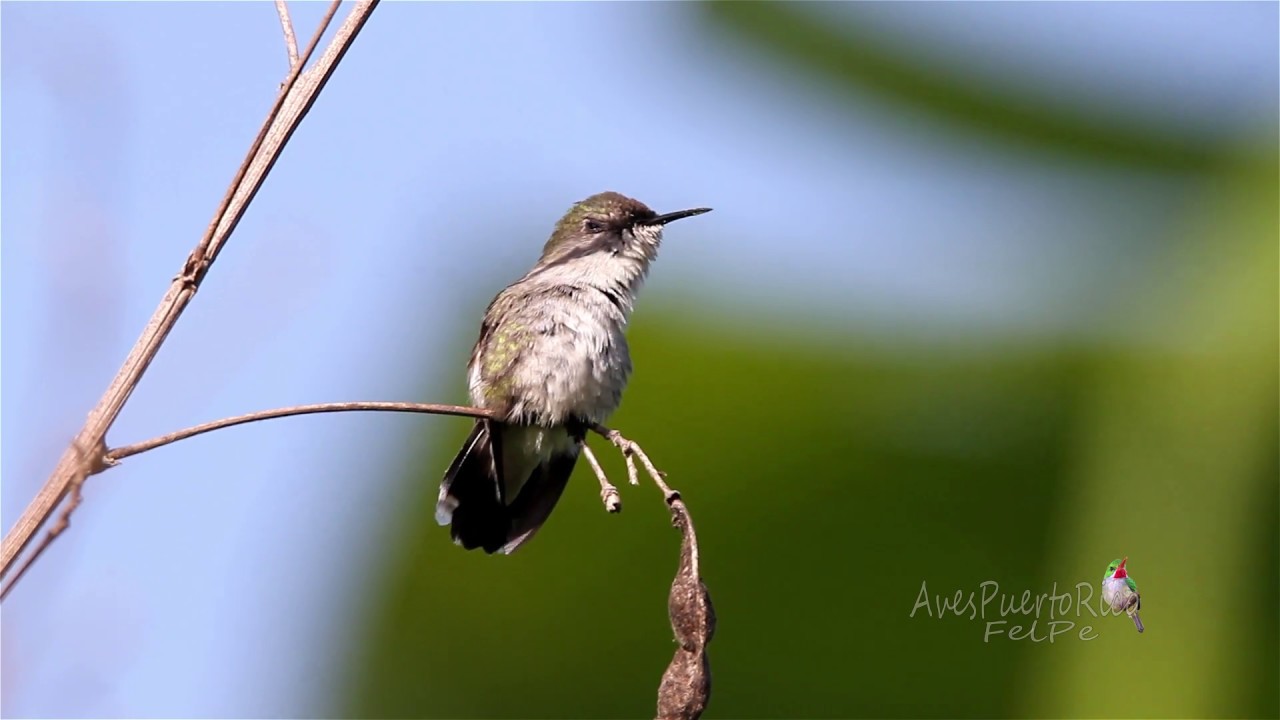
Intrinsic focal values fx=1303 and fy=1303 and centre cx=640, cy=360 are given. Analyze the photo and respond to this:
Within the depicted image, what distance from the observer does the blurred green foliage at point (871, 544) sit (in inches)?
240

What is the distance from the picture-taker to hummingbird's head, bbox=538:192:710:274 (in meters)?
4.10

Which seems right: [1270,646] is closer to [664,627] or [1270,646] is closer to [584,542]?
[664,627]

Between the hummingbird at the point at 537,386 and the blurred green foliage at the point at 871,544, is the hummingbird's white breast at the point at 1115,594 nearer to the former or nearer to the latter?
the blurred green foliage at the point at 871,544

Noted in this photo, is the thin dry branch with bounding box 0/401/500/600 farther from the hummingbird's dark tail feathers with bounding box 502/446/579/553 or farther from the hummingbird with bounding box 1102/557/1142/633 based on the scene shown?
the hummingbird with bounding box 1102/557/1142/633

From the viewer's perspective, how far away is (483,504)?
3.75m

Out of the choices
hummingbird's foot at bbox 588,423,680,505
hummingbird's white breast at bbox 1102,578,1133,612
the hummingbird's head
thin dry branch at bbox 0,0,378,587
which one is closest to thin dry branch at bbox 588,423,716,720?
hummingbird's foot at bbox 588,423,680,505

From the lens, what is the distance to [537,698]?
19.9 ft

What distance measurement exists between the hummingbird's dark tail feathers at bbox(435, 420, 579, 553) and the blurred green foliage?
5.92ft

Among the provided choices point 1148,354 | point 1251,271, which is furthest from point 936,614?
point 1251,271

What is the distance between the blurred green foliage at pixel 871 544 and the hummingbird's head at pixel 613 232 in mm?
1604

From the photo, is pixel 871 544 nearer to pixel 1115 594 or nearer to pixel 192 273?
pixel 1115 594

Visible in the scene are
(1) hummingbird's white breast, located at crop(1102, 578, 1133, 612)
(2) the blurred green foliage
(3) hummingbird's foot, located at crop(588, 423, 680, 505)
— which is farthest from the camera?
(2) the blurred green foliage

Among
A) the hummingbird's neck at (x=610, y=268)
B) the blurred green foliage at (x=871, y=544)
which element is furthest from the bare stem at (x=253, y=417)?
the blurred green foliage at (x=871, y=544)

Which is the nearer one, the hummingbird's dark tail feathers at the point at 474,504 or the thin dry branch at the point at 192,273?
the thin dry branch at the point at 192,273
